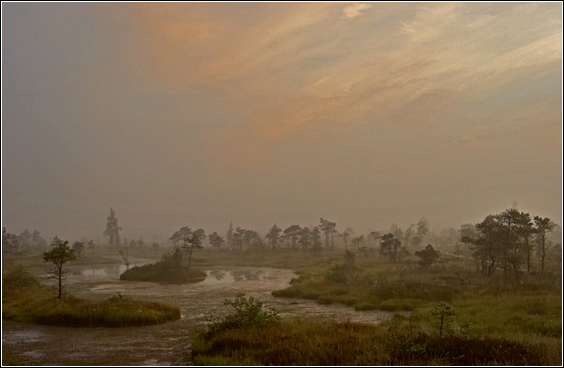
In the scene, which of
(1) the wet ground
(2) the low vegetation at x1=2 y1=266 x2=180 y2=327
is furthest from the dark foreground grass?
(2) the low vegetation at x1=2 y1=266 x2=180 y2=327

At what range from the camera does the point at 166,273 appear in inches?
2453

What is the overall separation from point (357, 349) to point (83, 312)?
2008 cm

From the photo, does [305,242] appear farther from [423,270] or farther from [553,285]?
[553,285]

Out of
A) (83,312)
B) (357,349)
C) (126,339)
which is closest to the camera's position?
(357,349)

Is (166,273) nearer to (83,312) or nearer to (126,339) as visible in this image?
(83,312)

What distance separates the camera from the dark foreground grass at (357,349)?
1520cm

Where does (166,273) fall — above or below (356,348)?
below

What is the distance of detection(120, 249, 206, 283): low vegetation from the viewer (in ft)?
201

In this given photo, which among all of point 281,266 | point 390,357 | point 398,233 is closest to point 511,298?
point 390,357

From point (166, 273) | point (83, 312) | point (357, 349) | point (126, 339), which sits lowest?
point (166, 273)

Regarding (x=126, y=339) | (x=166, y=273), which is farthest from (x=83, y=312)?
(x=166, y=273)

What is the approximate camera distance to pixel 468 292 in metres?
35.9

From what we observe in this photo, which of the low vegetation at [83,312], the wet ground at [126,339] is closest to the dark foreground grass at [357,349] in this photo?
the wet ground at [126,339]

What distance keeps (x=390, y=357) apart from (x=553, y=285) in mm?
27805
